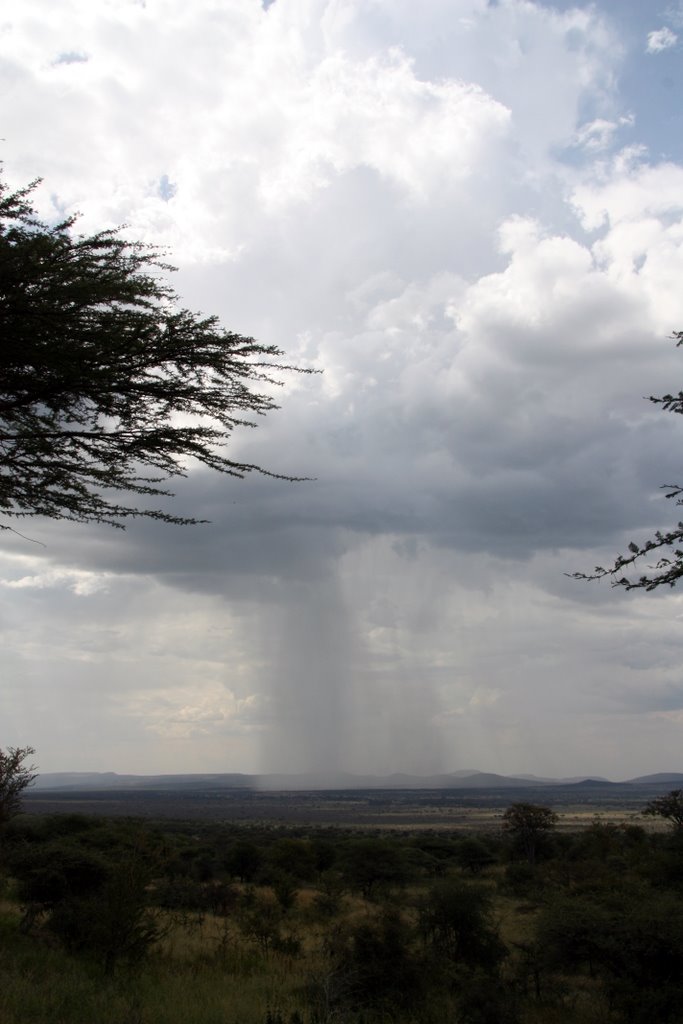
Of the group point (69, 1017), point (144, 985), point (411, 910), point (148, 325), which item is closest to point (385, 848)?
point (411, 910)

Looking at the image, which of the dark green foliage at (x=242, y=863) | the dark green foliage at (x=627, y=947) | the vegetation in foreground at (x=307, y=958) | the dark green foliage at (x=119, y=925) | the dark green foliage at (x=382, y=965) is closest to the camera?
the vegetation in foreground at (x=307, y=958)

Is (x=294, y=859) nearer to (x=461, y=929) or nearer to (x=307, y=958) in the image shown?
(x=461, y=929)

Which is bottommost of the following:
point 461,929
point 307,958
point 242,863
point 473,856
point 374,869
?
point 473,856

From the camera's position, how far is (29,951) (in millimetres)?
14930

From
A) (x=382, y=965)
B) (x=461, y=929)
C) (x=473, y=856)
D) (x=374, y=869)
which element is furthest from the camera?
(x=473, y=856)

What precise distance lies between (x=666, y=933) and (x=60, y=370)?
1424cm

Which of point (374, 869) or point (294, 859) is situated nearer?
point (374, 869)

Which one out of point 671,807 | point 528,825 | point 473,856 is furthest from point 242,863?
point 671,807

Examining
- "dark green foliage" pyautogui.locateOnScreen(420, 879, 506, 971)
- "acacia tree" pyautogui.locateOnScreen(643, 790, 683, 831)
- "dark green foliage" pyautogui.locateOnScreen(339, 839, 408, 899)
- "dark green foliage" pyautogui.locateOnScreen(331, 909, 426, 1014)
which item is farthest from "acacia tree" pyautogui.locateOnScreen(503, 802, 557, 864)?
"dark green foliage" pyautogui.locateOnScreen(331, 909, 426, 1014)

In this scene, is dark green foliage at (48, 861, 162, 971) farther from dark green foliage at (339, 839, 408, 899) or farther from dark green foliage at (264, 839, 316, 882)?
dark green foliage at (264, 839, 316, 882)

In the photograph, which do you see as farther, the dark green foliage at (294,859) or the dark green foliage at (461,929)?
the dark green foliage at (294,859)

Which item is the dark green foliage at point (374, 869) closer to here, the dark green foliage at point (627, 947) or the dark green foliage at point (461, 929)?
the dark green foliage at point (461, 929)

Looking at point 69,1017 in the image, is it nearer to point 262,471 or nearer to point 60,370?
point 262,471

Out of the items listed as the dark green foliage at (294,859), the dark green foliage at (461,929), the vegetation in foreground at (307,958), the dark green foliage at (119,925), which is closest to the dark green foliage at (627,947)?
the vegetation in foreground at (307,958)
